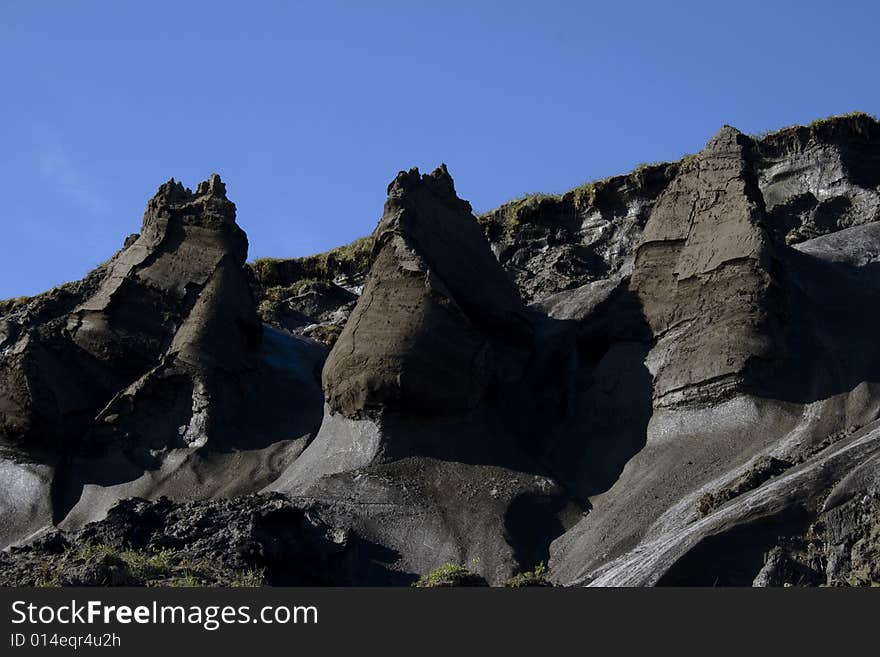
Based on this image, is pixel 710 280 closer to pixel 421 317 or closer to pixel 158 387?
pixel 421 317

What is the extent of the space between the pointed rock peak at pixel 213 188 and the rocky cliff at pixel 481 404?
5 centimetres

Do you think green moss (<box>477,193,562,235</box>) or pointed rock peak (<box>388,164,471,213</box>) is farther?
green moss (<box>477,193,562,235</box>)

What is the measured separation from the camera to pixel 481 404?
97.8 feet

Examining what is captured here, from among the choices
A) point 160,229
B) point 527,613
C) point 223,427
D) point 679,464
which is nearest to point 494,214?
point 160,229

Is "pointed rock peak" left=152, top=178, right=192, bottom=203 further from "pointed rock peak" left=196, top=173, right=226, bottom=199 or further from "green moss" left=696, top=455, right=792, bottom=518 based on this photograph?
"green moss" left=696, top=455, right=792, bottom=518

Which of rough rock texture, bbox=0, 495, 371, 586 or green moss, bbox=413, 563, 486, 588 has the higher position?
rough rock texture, bbox=0, 495, 371, 586

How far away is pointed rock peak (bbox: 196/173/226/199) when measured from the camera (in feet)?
120

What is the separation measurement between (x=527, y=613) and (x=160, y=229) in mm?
19916

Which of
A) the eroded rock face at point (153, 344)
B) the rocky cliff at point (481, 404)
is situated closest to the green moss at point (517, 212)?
the rocky cliff at point (481, 404)

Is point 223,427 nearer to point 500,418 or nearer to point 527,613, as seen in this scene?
point 500,418

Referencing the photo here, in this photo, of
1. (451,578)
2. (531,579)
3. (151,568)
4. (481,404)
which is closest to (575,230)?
(481,404)

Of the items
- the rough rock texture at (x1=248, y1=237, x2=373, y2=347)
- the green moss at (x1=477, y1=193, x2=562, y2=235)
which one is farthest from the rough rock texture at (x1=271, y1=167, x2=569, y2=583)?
the green moss at (x1=477, y1=193, x2=562, y2=235)

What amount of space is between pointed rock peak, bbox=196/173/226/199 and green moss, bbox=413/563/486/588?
14.1 m

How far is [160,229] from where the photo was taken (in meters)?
35.7
